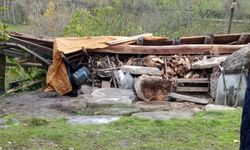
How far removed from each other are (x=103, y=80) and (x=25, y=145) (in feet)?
17.8

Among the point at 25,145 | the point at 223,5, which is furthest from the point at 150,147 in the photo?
the point at 223,5

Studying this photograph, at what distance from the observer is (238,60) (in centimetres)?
854

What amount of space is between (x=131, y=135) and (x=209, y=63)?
13.9 feet

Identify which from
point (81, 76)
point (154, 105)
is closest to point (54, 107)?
point (154, 105)

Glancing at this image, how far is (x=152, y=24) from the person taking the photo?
20.3m

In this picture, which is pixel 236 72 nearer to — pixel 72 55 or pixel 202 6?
pixel 72 55

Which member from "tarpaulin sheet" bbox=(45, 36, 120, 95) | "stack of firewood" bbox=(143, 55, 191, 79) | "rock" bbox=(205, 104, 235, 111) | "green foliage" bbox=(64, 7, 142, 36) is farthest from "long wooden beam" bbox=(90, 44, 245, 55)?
"green foliage" bbox=(64, 7, 142, 36)

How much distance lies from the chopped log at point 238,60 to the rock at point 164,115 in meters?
1.59

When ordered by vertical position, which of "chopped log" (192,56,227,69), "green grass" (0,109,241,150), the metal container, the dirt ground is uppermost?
"chopped log" (192,56,227,69)

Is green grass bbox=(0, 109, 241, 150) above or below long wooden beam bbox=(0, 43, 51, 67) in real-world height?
below

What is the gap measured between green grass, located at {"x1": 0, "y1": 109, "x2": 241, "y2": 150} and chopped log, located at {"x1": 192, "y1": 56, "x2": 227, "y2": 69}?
2.71 metres

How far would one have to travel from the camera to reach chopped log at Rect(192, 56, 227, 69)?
31.1ft

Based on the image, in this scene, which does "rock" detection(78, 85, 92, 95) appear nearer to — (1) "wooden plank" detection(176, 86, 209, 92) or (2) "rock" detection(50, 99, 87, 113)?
(2) "rock" detection(50, 99, 87, 113)

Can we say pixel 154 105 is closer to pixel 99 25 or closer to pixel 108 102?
pixel 108 102
